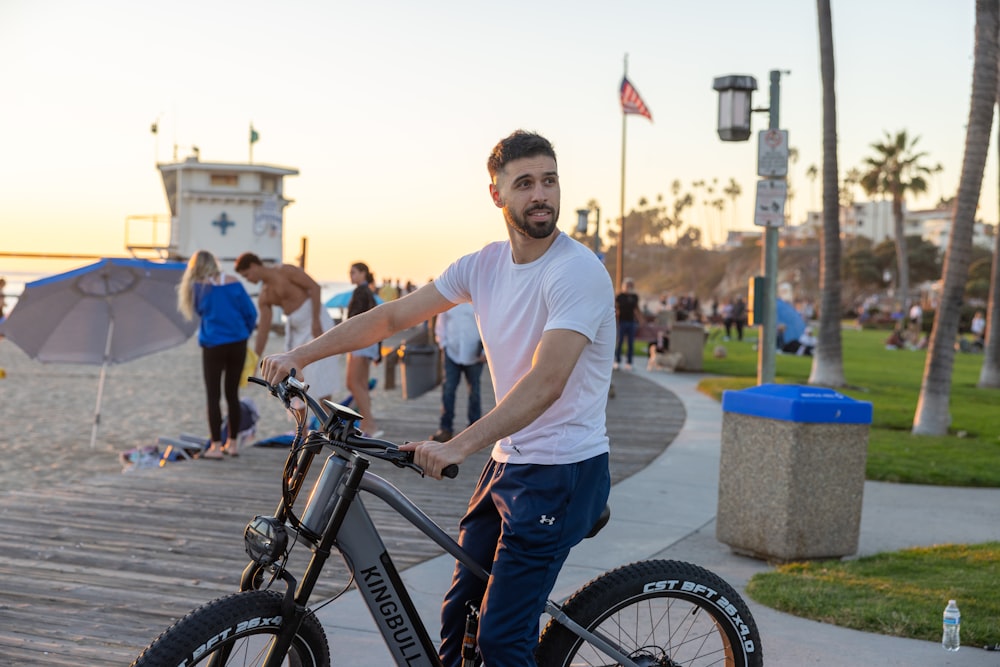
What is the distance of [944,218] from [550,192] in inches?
6332

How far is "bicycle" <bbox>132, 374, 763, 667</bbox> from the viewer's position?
8.48 feet

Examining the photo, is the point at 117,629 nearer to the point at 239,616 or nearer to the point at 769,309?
the point at 239,616

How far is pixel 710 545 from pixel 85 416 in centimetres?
1071

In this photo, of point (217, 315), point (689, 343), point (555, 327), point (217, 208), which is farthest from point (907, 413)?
point (217, 208)

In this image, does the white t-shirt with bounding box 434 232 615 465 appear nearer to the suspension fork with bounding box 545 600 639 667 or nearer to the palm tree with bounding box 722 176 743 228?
the suspension fork with bounding box 545 600 639 667

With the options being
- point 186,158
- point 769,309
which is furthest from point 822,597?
point 186,158

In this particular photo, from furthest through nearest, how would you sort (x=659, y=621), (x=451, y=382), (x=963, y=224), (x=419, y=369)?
(x=419, y=369), (x=963, y=224), (x=451, y=382), (x=659, y=621)

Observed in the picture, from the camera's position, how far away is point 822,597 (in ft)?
17.9

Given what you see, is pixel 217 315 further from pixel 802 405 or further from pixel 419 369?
pixel 419 369

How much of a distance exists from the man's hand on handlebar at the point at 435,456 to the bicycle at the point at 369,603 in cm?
3

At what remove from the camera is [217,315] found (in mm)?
9461

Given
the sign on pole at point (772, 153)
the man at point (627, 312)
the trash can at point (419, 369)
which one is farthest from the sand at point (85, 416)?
the man at point (627, 312)

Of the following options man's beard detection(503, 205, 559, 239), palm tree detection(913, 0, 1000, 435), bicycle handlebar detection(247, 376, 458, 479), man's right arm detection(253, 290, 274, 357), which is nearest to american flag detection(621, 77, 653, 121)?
palm tree detection(913, 0, 1000, 435)

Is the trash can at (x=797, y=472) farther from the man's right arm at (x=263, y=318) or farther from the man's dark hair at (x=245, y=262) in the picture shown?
the man's right arm at (x=263, y=318)
